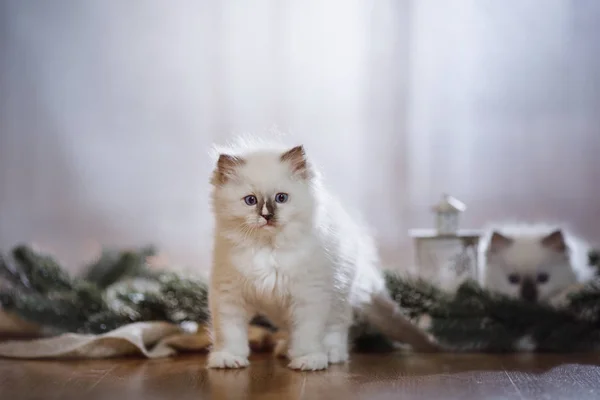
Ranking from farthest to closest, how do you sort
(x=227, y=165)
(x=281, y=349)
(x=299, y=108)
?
(x=299, y=108), (x=281, y=349), (x=227, y=165)

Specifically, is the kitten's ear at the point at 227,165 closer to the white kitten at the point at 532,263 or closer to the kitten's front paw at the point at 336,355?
the kitten's front paw at the point at 336,355

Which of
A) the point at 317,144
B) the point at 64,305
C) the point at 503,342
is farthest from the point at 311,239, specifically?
the point at 317,144

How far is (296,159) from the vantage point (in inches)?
62.2

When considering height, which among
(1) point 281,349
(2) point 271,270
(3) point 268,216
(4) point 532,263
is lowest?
(1) point 281,349

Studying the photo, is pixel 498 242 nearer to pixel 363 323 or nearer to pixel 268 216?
pixel 363 323

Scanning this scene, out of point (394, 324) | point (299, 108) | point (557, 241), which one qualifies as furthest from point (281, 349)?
point (299, 108)

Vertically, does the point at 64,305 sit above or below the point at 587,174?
below

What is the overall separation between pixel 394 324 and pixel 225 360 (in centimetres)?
50

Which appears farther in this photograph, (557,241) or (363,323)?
(557,241)

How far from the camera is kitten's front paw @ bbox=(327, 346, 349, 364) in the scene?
1650 millimetres

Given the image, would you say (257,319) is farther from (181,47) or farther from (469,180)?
(181,47)

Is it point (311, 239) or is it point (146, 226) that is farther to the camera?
point (146, 226)

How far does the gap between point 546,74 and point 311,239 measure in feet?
5.25

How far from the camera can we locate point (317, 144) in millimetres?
2834
